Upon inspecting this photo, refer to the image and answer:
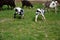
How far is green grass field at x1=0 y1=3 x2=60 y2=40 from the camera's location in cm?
1039

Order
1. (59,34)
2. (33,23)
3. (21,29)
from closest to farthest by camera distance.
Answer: (59,34)
(21,29)
(33,23)

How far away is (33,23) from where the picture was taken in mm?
12820

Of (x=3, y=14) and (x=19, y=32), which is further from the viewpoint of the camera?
(x=3, y=14)

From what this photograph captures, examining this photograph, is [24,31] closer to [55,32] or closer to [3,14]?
[55,32]

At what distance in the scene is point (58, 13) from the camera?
15547mm

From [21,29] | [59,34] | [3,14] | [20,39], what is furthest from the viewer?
[3,14]

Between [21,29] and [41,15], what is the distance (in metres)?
2.66

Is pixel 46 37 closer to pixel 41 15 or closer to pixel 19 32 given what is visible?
pixel 19 32

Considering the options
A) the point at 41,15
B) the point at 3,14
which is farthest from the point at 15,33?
the point at 3,14

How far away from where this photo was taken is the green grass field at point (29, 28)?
34.1 ft

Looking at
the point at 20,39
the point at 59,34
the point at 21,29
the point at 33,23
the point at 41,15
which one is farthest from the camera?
the point at 41,15

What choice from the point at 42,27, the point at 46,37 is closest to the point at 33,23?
the point at 42,27

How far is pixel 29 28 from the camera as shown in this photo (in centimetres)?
1184

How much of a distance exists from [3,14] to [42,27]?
13.0ft
